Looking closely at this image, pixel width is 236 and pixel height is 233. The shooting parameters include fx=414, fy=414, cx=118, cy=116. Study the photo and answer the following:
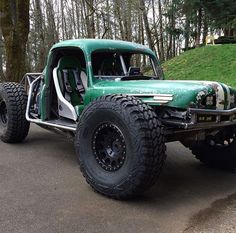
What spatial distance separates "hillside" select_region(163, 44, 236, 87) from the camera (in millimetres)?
15880

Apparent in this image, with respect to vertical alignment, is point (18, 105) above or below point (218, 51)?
below

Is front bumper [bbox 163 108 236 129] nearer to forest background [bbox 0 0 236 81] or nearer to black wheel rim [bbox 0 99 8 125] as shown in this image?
black wheel rim [bbox 0 99 8 125]

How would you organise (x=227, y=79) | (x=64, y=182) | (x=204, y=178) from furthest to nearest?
(x=227, y=79) < (x=204, y=178) < (x=64, y=182)

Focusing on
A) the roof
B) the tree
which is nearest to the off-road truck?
the roof

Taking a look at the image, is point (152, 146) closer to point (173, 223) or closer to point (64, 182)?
point (173, 223)

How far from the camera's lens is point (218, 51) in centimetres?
1919

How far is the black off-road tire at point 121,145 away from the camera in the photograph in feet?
13.7

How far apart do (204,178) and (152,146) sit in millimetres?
1612

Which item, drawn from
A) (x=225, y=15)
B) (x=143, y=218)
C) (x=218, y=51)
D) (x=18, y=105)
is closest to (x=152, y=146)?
(x=143, y=218)

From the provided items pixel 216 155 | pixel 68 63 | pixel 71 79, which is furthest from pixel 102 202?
pixel 68 63

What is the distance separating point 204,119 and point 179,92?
1.44 ft

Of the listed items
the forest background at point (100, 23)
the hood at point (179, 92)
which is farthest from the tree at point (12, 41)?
the hood at point (179, 92)

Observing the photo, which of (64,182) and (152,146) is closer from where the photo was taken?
(152,146)

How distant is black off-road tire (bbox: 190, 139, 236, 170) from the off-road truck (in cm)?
1
